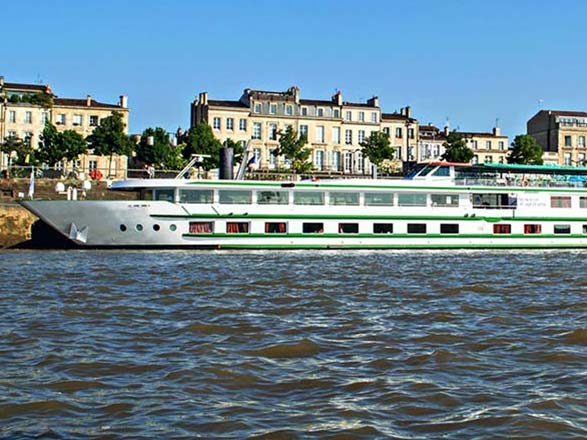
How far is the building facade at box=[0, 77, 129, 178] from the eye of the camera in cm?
6781

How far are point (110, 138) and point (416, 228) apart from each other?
33.7 metres

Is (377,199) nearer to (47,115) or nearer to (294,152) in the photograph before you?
(294,152)

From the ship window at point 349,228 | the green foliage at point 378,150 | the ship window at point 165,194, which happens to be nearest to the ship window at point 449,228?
the ship window at point 349,228

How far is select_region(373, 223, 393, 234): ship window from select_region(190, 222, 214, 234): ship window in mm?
6765

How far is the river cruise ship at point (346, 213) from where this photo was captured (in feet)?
102

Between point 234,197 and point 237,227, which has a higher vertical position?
point 234,197

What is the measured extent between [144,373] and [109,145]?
54.1m

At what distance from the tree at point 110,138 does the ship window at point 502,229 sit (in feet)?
113

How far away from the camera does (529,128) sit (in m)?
94.3

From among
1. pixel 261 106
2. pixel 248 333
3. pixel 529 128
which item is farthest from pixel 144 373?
pixel 529 128

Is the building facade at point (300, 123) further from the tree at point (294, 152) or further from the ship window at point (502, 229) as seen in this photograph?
the ship window at point (502, 229)

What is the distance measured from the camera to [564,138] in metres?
87.5

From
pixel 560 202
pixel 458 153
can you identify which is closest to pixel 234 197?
pixel 560 202

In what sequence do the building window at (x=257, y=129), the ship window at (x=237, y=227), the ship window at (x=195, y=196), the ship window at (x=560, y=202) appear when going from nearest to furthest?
the ship window at (x=195, y=196)
the ship window at (x=237, y=227)
the ship window at (x=560, y=202)
the building window at (x=257, y=129)
